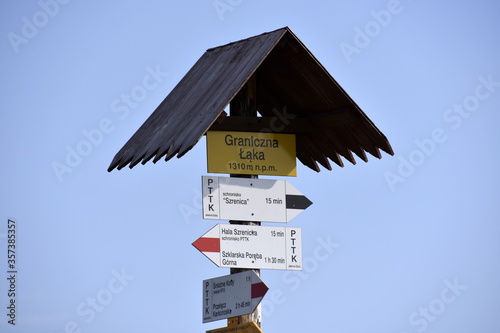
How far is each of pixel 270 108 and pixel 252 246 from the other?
189 centimetres

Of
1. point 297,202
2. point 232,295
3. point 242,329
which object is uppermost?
point 297,202

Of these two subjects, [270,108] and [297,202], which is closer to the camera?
[297,202]

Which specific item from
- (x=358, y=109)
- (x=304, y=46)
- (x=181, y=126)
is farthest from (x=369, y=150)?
(x=181, y=126)

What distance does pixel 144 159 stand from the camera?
362 inches

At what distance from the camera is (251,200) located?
30.6 feet

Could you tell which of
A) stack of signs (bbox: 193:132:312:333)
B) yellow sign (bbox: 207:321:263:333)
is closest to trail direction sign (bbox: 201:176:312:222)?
stack of signs (bbox: 193:132:312:333)

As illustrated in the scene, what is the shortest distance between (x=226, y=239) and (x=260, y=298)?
67 centimetres

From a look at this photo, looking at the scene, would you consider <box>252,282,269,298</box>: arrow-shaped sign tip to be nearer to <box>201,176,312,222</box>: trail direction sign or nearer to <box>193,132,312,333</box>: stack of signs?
<box>193,132,312,333</box>: stack of signs

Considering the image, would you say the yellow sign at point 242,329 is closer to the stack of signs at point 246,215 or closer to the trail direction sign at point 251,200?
the stack of signs at point 246,215

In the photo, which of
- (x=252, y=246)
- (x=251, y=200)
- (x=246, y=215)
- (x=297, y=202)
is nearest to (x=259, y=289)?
(x=252, y=246)

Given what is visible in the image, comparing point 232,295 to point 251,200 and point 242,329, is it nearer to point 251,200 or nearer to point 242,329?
point 242,329

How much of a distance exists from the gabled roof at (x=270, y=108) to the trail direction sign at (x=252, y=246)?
2.97ft

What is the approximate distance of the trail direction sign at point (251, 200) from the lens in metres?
9.12

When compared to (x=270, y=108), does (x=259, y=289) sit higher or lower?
lower
